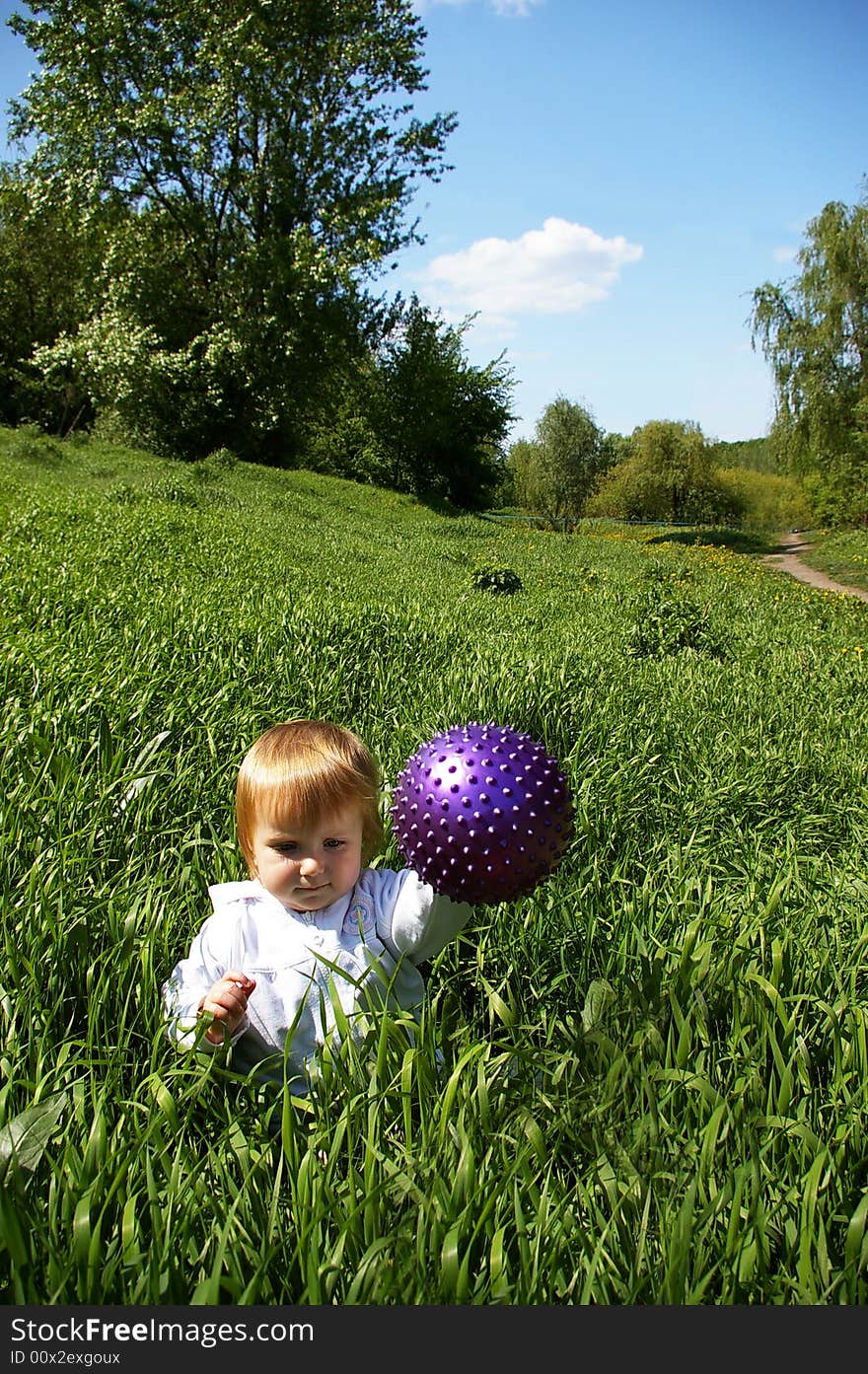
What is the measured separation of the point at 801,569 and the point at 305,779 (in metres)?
27.1

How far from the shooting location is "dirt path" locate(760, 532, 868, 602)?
66.0ft

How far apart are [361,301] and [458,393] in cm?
984

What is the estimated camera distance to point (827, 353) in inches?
1271

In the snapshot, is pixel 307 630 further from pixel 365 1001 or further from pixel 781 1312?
pixel 781 1312

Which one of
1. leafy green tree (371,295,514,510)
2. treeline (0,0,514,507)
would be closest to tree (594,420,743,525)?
leafy green tree (371,295,514,510)

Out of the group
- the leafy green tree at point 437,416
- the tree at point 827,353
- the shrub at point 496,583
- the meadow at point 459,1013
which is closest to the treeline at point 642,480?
the leafy green tree at point 437,416

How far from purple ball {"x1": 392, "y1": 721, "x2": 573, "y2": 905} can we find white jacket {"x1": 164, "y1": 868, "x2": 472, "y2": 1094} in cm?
19

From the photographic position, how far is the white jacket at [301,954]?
197 centimetres

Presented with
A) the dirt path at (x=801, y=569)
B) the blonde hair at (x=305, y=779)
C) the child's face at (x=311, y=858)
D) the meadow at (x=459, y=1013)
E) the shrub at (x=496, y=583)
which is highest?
the dirt path at (x=801, y=569)

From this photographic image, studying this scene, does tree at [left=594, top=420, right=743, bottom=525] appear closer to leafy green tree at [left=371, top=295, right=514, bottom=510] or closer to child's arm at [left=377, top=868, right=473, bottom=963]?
leafy green tree at [left=371, top=295, right=514, bottom=510]

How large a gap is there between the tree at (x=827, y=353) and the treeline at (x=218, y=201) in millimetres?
14057

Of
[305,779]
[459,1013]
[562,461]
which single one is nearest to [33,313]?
[562,461]

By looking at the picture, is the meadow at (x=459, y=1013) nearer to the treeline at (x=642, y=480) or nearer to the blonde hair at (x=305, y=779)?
the blonde hair at (x=305, y=779)

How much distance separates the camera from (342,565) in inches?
408
